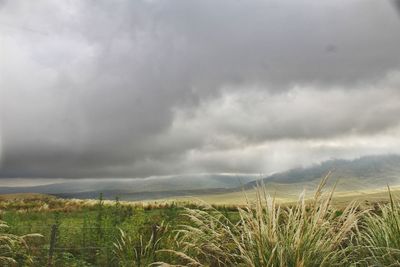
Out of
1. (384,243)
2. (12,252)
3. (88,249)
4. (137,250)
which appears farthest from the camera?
(88,249)

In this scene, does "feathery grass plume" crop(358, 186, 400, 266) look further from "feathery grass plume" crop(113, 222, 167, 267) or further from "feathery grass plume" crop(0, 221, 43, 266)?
"feathery grass plume" crop(0, 221, 43, 266)

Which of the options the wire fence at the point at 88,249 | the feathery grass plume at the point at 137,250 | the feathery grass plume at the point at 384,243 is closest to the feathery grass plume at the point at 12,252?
the wire fence at the point at 88,249

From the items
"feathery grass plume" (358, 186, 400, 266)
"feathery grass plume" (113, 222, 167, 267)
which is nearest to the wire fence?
"feathery grass plume" (113, 222, 167, 267)

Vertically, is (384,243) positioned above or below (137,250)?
above

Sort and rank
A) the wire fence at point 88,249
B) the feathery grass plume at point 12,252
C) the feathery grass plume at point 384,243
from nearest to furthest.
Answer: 1. the feathery grass plume at point 384,243
2. the feathery grass plume at point 12,252
3. the wire fence at point 88,249

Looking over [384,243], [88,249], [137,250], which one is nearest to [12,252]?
[137,250]

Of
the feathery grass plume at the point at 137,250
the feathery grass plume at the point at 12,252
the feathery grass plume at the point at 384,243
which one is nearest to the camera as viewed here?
the feathery grass plume at the point at 384,243

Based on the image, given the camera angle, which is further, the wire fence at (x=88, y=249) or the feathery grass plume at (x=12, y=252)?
the wire fence at (x=88, y=249)

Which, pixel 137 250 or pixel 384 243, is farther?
pixel 137 250

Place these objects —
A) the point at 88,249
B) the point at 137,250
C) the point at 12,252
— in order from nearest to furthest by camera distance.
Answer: the point at 12,252 < the point at 137,250 < the point at 88,249

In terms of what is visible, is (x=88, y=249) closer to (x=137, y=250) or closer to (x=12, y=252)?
(x=137, y=250)

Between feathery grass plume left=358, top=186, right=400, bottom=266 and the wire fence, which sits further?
the wire fence

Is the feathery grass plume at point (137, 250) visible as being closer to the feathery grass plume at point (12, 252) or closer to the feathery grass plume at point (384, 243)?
the feathery grass plume at point (12, 252)

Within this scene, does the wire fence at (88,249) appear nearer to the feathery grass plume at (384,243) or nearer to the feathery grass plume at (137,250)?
the feathery grass plume at (137,250)
